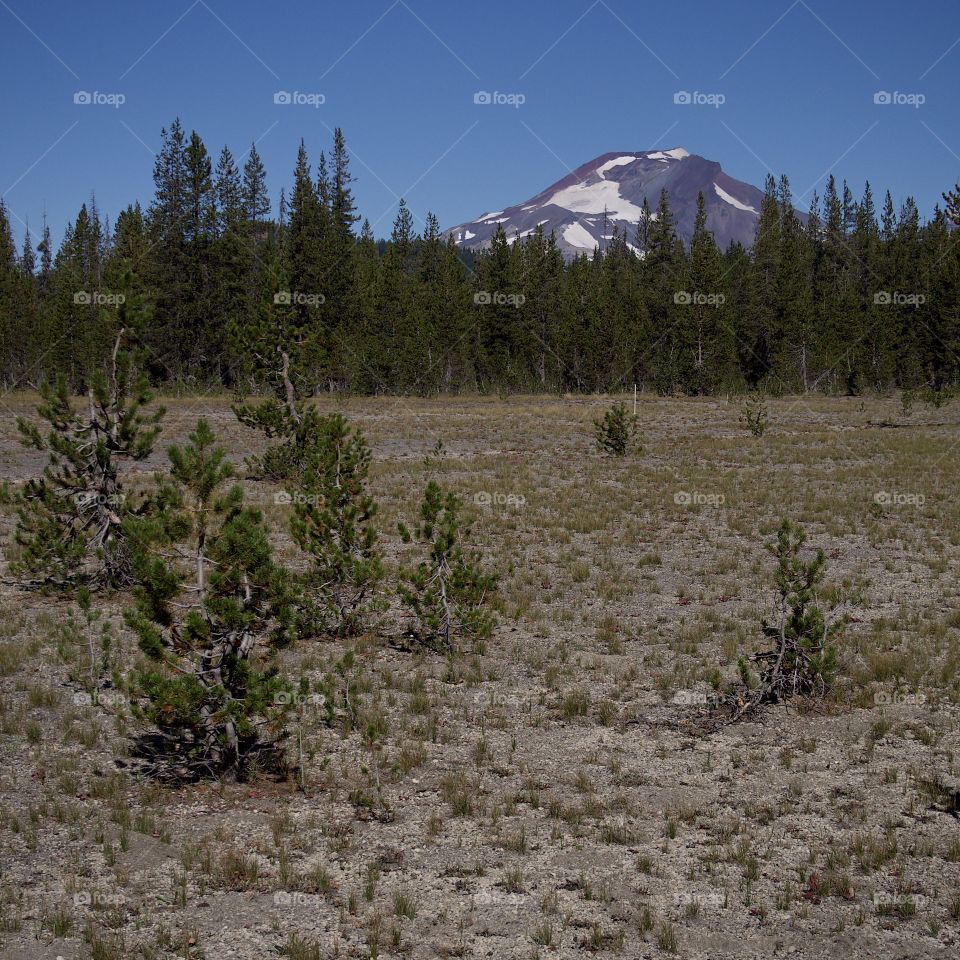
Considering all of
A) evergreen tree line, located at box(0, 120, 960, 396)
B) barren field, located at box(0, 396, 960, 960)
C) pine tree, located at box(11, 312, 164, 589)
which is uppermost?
evergreen tree line, located at box(0, 120, 960, 396)

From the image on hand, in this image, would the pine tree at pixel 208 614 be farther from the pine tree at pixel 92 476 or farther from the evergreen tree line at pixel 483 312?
the evergreen tree line at pixel 483 312

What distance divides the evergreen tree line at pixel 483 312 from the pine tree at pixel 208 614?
135 ft

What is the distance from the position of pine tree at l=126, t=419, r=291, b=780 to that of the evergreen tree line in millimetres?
41072

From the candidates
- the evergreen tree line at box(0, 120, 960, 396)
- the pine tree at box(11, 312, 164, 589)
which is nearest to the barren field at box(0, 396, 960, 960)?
the pine tree at box(11, 312, 164, 589)

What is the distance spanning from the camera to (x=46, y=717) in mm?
8398

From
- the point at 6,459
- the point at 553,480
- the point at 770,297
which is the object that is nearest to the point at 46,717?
the point at 553,480

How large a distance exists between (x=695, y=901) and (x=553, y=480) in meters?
20.4

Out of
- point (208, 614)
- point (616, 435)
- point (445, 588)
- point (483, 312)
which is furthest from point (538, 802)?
point (483, 312)

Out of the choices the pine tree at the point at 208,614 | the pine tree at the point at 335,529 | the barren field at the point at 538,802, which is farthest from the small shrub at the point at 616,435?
the pine tree at the point at 208,614

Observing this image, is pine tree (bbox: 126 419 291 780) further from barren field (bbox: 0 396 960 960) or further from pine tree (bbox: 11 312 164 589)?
pine tree (bbox: 11 312 164 589)

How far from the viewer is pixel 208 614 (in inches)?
271

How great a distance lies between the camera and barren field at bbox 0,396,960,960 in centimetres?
525

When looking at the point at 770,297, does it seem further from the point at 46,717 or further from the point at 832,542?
the point at 46,717

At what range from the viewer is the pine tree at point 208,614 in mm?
6480
